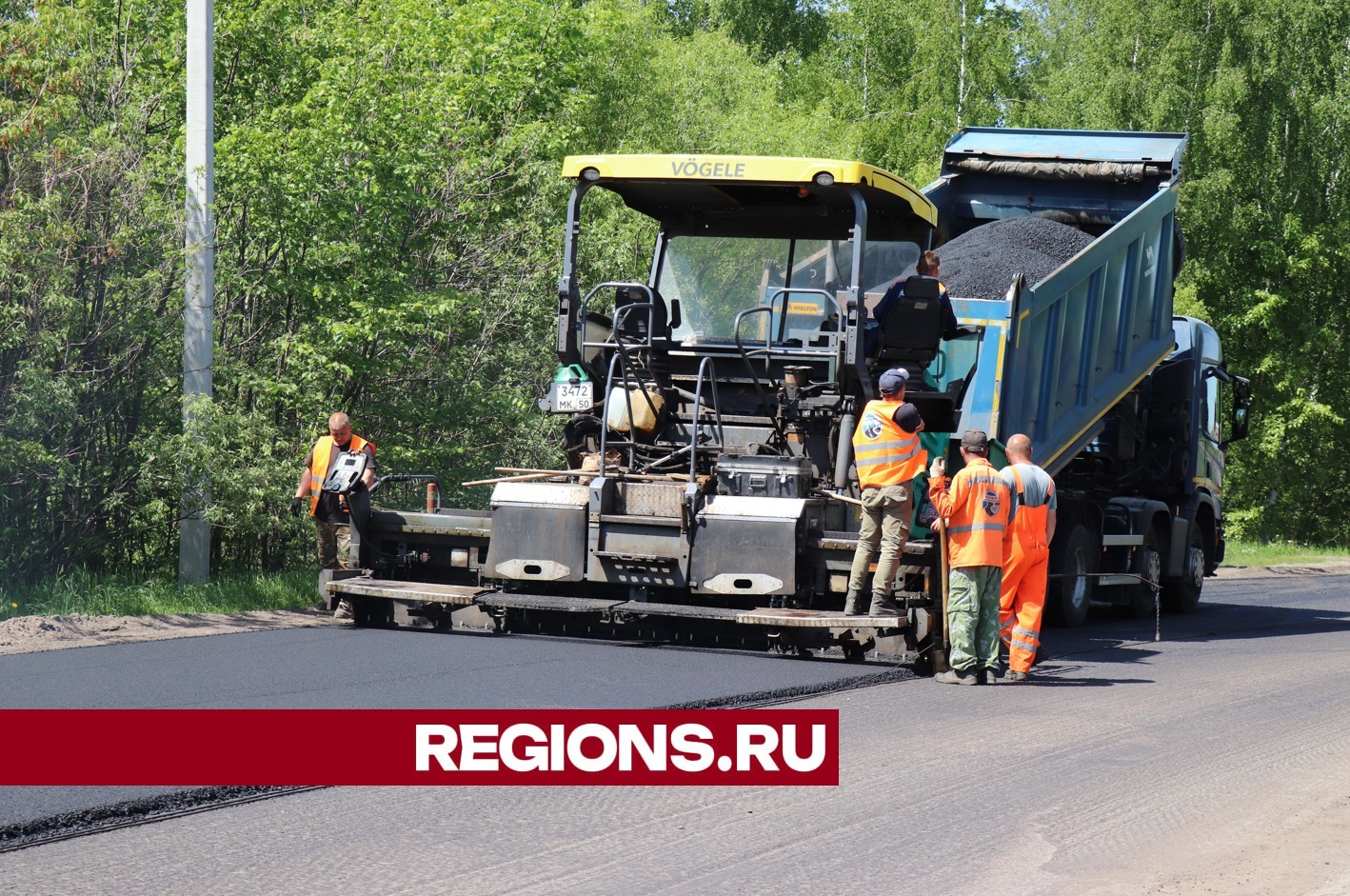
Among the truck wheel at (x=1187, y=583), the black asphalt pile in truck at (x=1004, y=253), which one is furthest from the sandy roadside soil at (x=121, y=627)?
the truck wheel at (x=1187, y=583)

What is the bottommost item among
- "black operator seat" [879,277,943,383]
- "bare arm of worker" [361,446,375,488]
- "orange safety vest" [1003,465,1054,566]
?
"orange safety vest" [1003,465,1054,566]

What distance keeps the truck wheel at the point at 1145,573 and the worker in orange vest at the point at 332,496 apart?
246 inches

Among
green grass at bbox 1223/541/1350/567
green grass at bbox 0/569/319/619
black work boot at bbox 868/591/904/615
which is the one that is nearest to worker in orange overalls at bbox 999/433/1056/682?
black work boot at bbox 868/591/904/615

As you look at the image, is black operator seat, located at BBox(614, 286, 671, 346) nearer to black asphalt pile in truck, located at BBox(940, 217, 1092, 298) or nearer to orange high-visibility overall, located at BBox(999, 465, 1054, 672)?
black asphalt pile in truck, located at BBox(940, 217, 1092, 298)

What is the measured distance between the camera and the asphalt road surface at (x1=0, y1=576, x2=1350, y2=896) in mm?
4621

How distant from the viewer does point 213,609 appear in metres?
11.6

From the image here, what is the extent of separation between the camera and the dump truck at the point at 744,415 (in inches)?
357

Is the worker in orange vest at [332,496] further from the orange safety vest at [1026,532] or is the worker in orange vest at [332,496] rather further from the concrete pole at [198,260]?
the orange safety vest at [1026,532]

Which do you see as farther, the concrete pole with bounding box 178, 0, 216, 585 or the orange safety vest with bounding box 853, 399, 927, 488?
the concrete pole with bounding box 178, 0, 216, 585

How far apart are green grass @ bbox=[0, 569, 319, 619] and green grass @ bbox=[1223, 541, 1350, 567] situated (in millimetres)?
13238

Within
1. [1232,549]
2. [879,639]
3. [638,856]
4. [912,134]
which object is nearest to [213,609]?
[879,639]

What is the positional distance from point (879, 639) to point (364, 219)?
6996mm

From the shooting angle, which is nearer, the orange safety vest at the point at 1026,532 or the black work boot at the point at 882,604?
the black work boot at the point at 882,604

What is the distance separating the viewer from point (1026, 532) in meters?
9.24
